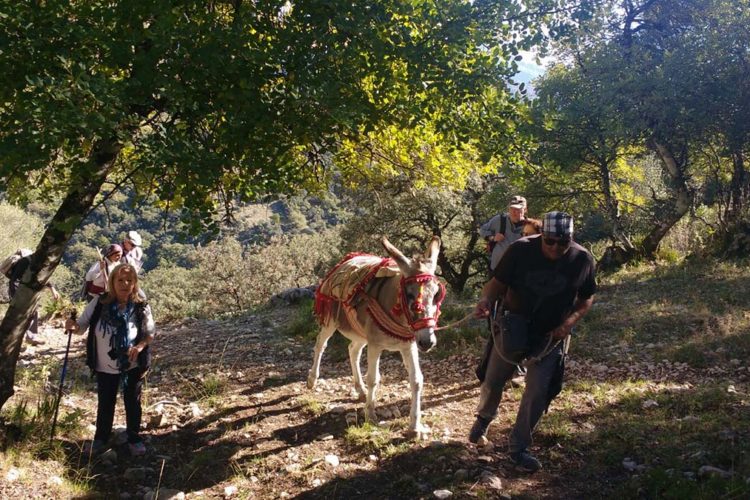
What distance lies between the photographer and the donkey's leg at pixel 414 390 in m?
5.11

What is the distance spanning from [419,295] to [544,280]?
117 centimetres

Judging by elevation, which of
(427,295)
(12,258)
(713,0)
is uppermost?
(713,0)

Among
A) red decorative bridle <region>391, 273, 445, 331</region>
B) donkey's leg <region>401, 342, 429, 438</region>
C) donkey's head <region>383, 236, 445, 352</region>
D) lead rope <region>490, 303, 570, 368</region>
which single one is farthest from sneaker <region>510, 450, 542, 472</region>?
red decorative bridle <region>391, 273, 445, 331</region>

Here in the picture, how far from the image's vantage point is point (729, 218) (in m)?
14.8

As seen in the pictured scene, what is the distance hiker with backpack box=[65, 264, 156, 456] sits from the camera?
16.0 ft

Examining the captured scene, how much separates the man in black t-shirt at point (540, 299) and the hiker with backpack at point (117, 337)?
323 centimetres

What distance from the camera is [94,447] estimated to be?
5043 mm

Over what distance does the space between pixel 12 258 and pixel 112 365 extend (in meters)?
5.92

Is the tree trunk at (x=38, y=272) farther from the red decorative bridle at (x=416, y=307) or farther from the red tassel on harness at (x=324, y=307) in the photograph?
the red decorative bridle at (x=416, y=307)

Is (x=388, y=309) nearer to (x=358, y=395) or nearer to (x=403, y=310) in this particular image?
(x=403, y=310)

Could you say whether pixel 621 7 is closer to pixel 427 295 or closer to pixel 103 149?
pixel 427 295

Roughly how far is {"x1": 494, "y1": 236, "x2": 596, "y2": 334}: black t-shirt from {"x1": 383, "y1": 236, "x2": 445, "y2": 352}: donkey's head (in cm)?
76

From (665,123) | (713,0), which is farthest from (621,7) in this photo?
(665,123)

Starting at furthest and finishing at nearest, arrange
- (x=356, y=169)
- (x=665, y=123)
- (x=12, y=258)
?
(x=665, y=123)
(x=12, y=258)
(x=356, y=169)
